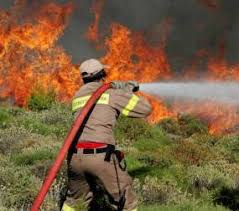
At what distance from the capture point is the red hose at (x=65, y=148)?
5.81 meters

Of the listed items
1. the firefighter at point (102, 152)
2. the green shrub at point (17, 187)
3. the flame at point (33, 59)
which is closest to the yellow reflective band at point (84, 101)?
the firefighter at point (102, 152)

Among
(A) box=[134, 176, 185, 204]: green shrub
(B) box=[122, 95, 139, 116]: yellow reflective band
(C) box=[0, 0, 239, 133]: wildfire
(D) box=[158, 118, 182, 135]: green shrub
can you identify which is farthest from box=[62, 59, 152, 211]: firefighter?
(C) box=[0, 0, 239, 133]: wildfire

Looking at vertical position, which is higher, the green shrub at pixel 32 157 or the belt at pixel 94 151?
the belt at pixel 94 151

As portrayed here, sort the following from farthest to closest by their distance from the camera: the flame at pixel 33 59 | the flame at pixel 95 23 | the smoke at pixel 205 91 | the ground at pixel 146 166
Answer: the flame at pixel 95 23, the flame at pixel 33 59, the smoke at pixel 205 91, the ground at pixel 146 166

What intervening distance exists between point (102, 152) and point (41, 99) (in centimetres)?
2030

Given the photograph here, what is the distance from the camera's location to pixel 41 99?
26.3m

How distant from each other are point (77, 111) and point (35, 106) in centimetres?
2001

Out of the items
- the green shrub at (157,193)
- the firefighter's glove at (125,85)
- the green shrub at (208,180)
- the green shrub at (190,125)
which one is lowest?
the green shrub at (190,125)

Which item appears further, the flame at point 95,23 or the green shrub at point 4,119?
the flame at point 95,23

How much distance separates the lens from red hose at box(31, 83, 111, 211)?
19.1ft

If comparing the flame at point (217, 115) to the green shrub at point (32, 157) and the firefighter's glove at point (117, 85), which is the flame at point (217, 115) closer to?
the green shrub at point (32, 157)

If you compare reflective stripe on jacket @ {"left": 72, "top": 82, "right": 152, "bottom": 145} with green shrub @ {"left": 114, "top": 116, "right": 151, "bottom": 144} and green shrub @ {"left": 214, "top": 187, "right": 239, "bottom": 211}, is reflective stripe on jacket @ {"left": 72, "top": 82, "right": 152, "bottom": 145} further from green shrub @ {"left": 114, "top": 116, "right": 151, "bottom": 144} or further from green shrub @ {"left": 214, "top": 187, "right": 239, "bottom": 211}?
green shrub @ {"left": 114, "top": 116, "right": 151, "bottom": 144}

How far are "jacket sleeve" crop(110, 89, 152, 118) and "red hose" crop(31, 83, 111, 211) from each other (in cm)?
14

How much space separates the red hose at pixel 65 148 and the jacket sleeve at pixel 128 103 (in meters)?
0.14
